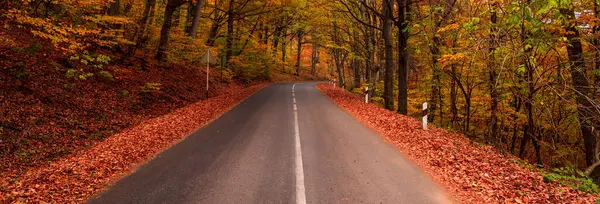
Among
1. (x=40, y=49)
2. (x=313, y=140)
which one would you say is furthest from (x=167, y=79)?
(x=313, y=140)

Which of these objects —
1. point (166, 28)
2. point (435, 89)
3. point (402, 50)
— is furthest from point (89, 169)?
point (435, 89)

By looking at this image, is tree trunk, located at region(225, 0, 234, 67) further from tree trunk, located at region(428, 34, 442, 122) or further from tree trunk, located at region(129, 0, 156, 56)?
tree trunk, located at region(428, 34, 442, 122)

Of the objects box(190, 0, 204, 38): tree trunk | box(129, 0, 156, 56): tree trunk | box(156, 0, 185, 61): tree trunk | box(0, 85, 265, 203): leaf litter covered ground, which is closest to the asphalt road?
box(0, 85, 265, 203): leaf litter covered ground

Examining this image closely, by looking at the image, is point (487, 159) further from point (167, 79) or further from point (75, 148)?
point (167, 79)

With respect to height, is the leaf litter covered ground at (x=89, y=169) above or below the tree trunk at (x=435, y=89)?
below

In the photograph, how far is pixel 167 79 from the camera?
17.0 metres

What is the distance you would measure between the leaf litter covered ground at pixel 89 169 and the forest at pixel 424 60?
122cm

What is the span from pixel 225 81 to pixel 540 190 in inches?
917

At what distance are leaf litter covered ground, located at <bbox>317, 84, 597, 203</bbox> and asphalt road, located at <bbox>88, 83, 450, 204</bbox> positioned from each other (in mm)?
378

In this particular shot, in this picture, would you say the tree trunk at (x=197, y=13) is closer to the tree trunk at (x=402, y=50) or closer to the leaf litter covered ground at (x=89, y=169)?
the leaf litter covered ground at (x=89, y=169)

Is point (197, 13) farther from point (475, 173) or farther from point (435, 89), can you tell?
point (475, 173)

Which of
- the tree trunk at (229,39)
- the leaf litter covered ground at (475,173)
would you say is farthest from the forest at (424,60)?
the leaf litter covered ground at (475,173)

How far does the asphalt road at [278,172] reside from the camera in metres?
4.49

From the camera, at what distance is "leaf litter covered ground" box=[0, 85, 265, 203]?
4535mm
